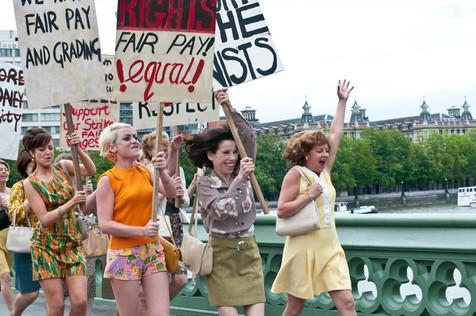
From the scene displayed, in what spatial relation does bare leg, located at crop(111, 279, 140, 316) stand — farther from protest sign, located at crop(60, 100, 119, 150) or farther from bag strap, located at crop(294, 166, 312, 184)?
protest sign, located at crop(60, 100, 119, 150)

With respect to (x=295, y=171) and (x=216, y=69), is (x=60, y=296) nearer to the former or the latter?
(x=295, y=171)

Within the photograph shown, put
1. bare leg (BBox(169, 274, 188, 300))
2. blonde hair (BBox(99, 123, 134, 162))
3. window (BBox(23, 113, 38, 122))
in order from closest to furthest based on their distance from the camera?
1. blonde hair (BBox(99, 123, 134, 162))
2. bare leg (BBox(169, 274, 188, 300))
3. window (BBox(23, 113, 38, 122))

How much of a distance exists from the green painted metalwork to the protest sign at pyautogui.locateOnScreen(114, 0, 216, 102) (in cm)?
186

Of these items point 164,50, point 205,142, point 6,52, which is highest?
point 6,52

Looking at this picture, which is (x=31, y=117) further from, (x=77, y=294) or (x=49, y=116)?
(x=77, y=294)

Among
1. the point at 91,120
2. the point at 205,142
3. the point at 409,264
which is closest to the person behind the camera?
the point at 205,142

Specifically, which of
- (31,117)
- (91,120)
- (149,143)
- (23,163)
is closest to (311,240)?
(149,143)

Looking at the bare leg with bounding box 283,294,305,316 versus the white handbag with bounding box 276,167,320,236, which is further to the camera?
the bare leg with bounding box 283,294,305,316

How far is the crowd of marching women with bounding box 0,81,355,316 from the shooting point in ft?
20.8

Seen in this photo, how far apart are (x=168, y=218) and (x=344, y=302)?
1.68 m

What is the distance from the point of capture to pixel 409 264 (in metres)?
→ 7.70

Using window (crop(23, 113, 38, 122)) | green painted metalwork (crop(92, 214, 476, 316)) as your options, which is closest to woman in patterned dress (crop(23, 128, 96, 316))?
→ green painted metalwork (crop(92, 214, 476, 316))

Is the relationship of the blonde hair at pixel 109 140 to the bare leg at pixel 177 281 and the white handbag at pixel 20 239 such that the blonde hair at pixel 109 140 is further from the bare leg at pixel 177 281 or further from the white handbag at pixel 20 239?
the white handbag at pixel 20 239

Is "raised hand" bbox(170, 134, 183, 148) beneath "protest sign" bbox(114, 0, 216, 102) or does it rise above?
beneath
